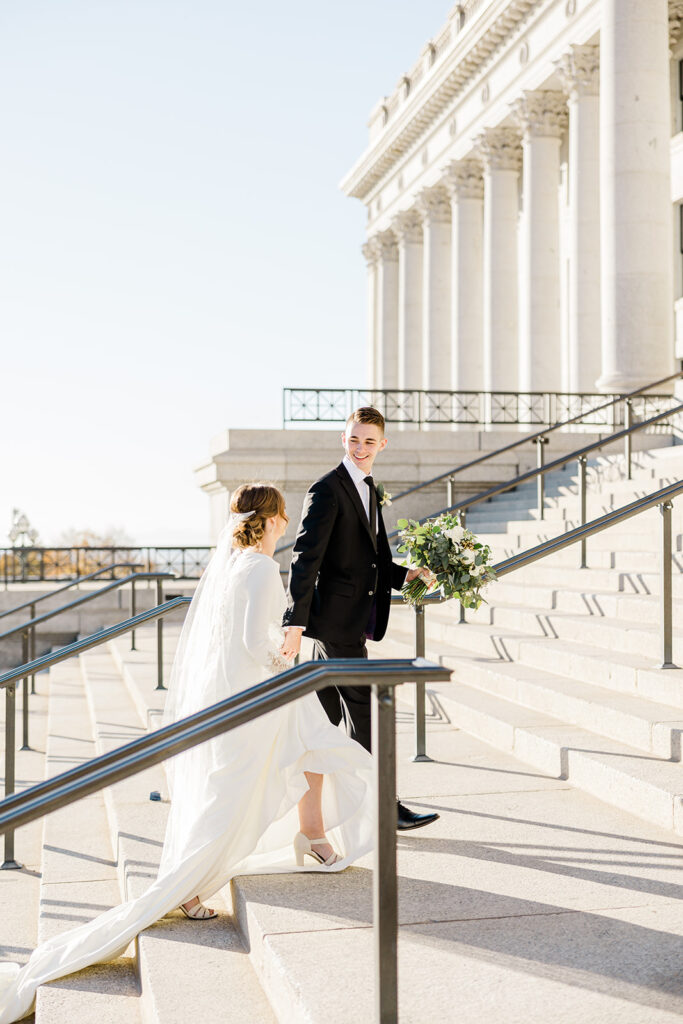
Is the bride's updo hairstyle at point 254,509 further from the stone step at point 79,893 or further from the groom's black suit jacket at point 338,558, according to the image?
the stone step at point 79,893

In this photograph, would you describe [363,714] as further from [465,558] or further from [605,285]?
[605,285]

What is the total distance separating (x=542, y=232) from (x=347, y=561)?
85.9 ft

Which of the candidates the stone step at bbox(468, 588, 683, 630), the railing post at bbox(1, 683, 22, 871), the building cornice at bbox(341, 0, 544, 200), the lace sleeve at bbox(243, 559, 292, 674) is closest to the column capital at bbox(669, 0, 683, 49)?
the building cornice at bbox(341, 0, 544, 200)

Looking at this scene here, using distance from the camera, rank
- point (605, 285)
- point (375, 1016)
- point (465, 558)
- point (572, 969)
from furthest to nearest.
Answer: point (605, 285), point (465, 558), point (572, 969), point (375, 1016)

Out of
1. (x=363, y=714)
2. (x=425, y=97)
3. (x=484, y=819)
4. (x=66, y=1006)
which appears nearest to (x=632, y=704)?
(x=484, y=819)

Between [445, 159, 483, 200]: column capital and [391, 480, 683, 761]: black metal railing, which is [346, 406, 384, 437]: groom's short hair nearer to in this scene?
[391, 480, 683, 761]: black metal railing

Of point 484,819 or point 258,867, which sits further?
point 484,819

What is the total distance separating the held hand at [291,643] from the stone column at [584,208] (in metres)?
22.4

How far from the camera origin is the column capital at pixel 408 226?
42.7m

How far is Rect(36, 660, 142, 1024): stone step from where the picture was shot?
4266mm

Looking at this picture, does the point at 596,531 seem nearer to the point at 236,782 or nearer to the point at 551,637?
the point at 551,637

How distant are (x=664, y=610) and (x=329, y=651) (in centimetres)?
283

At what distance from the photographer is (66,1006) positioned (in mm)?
4258

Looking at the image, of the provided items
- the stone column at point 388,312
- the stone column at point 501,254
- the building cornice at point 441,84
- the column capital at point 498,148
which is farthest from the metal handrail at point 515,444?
the stone column at point 388,312
